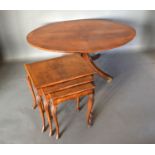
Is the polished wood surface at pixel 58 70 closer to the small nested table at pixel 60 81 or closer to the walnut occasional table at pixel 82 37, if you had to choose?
the small nested table at pixel 60 81

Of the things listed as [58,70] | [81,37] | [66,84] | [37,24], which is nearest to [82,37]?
[81,37]

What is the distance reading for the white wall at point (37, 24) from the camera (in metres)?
2.68

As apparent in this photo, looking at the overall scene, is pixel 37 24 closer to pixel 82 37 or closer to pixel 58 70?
pixel 82 37

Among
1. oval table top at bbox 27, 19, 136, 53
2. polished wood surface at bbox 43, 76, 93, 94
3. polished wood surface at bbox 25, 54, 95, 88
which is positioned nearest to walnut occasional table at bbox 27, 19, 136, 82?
oval table top at bbox 27, 19, 136, 53

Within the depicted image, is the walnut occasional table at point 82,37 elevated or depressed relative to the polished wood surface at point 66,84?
elevated

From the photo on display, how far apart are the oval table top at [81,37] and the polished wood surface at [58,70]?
0.14 meters

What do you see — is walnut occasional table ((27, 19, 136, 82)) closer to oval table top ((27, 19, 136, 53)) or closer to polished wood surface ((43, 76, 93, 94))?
oval table top ((27, 19, 136, 53))

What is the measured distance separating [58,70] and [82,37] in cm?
61

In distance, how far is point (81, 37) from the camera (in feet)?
6.62

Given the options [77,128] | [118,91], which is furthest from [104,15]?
[77,128]

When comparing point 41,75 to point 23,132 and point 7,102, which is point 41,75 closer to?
point 23,132

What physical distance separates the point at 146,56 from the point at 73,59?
1.67 m

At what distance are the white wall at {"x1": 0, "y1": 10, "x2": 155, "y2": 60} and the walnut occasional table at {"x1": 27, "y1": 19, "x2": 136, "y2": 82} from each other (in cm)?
39

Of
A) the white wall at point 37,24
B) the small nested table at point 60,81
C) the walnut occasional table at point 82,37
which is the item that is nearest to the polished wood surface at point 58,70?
the small nested table at point 60,81
